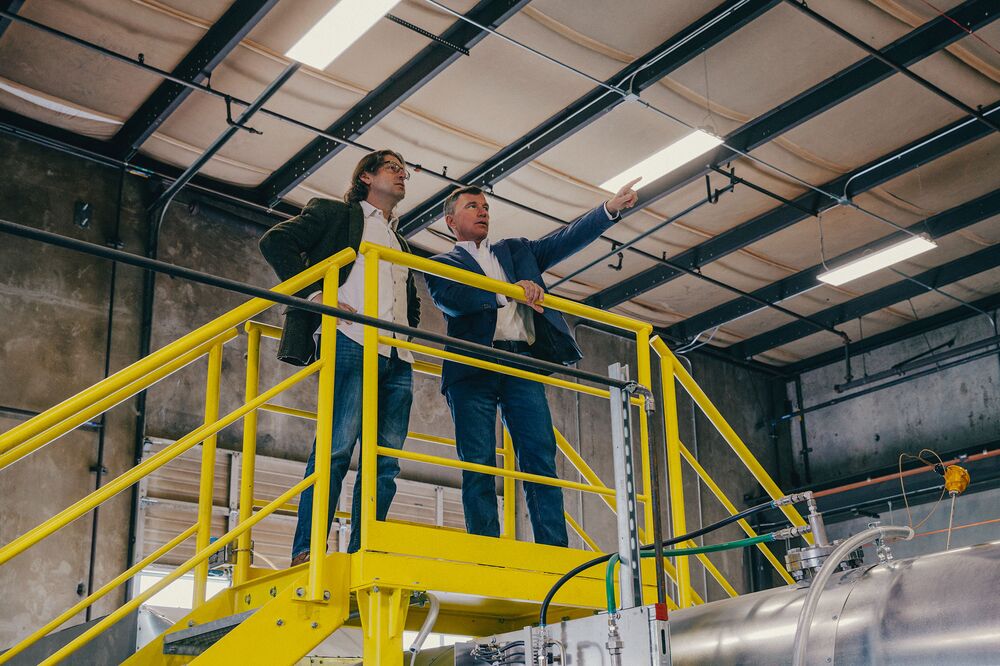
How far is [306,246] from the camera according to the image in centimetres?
559

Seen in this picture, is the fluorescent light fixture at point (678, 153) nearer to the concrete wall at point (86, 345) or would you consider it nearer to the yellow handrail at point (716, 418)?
the concrete wall at point (86, 345)

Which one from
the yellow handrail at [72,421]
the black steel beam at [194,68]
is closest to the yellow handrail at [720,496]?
the yellow handrail at [72,421]

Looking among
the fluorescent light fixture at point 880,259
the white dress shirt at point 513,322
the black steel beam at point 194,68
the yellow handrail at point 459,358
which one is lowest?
the yellow handrail at point 459,358

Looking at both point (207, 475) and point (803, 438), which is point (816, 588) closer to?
point (207, 475)

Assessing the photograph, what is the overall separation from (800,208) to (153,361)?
11000mm

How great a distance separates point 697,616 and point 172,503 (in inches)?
331

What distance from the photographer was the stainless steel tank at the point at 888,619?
11.5 ft

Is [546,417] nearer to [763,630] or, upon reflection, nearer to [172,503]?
[763,630]

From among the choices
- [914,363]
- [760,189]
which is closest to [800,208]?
[760,189]

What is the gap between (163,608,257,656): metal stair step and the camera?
4.84 m

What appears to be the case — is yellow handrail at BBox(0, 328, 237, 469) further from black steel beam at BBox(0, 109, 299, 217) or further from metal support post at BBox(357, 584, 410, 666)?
black steel beam at BBox(0, 109, 299, 217)

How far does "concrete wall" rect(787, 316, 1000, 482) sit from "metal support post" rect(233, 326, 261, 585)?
547 inches

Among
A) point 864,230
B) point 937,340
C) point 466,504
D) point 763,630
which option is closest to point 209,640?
point 466,504

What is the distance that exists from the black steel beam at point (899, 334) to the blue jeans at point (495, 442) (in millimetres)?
13626
